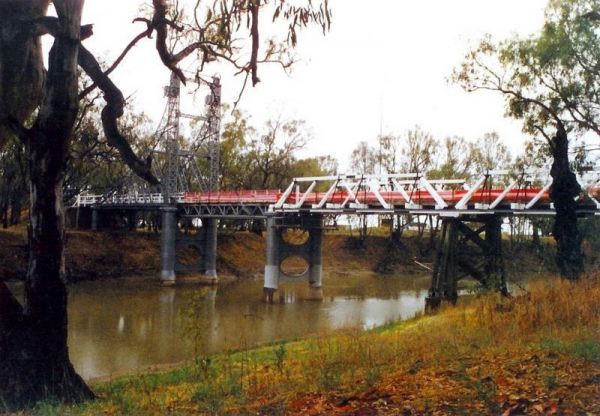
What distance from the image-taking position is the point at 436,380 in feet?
18.2

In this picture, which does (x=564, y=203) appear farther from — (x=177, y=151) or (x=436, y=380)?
(x=177, y=151)

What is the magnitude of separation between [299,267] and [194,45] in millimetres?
44545

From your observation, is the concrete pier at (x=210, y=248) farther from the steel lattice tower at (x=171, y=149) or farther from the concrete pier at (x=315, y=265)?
the concrete pier at (x=315, y=265)

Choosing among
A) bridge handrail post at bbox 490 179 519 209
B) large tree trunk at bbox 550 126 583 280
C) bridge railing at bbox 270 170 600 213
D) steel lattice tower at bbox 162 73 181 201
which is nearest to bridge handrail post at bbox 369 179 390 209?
bridge railing at bbox 270 170 600 213

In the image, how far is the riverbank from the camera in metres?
38.0

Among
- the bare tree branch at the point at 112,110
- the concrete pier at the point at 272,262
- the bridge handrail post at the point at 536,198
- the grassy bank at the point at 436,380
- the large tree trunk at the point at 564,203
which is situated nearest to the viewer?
the grassy bank at the point at 436,380

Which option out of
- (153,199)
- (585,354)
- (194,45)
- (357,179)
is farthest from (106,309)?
(585,354)

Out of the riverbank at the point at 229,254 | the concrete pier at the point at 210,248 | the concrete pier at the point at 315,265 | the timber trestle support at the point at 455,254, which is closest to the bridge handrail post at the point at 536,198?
the timber trestle support at the point at 455,254

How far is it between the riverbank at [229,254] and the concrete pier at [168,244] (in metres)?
2.58

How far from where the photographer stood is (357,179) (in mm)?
29984

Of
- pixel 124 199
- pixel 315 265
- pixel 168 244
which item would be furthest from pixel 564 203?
pixel 124 199

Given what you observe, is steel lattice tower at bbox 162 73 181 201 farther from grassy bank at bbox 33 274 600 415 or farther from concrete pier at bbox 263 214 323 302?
grassy bank at bbox 33 274 600 415

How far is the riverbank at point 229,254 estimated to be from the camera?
125 feet

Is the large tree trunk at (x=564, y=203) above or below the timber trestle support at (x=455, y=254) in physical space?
above
